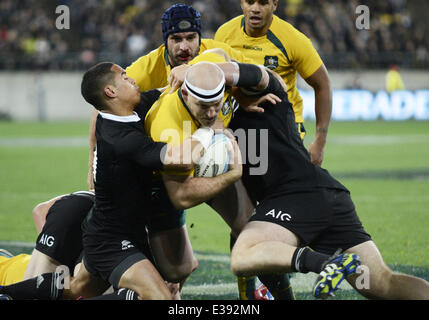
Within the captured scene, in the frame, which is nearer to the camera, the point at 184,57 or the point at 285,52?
the point at 184,57

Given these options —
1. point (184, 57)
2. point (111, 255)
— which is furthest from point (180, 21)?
point (111, 255)

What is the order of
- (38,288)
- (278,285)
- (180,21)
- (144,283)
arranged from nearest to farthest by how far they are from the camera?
(144,283), (38,288), (278,285), (180,21)

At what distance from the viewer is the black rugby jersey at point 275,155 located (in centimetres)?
525

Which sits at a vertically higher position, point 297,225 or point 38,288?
point 297,225

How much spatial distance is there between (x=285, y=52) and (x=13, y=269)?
10.2 feet

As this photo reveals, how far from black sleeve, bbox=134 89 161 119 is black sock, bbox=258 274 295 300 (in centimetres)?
154

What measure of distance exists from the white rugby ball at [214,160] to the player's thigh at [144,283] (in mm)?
745

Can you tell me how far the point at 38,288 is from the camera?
5.27 metres

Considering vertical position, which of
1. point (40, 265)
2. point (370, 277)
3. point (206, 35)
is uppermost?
point (206, 35)

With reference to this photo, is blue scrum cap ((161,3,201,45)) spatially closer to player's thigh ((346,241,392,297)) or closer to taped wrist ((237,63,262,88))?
taped wrist ((237,63,262,88))

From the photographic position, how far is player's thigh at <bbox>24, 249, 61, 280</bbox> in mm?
5598

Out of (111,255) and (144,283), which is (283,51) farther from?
(144,283)
